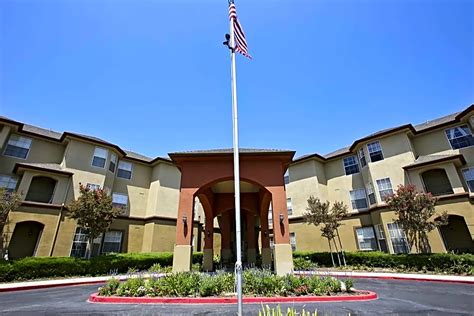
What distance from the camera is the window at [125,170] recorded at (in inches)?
1026

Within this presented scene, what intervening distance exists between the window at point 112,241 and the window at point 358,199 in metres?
23.2

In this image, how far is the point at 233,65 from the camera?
27.8ft

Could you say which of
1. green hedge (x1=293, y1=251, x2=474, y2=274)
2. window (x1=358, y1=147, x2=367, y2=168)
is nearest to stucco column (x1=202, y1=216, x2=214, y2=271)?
green hedge (x1=293, y1=251, x2=474, y2=274)

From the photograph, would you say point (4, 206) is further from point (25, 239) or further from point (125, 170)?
point (125, 170)

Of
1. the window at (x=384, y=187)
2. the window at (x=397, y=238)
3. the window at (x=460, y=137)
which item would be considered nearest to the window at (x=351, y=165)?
the window at (x=384, y=187)

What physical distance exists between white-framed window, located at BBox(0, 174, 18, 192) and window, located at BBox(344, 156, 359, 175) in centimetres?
3054

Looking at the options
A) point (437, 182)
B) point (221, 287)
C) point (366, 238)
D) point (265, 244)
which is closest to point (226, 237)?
point (265, 244)

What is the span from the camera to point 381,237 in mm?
21406

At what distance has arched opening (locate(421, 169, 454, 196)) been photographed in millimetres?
19844

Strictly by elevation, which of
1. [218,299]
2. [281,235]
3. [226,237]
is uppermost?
[226,237]

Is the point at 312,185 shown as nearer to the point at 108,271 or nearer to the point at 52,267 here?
the point at 108,271

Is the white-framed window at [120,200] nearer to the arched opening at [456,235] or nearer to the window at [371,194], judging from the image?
the window at [371,194]

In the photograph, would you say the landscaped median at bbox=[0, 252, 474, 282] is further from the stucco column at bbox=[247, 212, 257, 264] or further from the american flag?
the american flag

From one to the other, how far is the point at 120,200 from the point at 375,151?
84.0 feet
